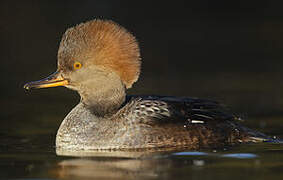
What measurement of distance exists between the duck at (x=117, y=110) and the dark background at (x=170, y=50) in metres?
2.00

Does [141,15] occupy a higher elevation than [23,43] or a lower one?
higher

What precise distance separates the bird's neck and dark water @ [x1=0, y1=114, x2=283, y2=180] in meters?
0.88

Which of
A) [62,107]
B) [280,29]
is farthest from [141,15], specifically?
[62,107]

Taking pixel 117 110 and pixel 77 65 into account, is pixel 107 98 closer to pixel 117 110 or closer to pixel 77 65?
pixel 117 110

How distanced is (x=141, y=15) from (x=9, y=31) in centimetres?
505

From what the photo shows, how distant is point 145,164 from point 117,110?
1777mm

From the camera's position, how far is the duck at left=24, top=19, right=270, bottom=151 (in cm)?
983

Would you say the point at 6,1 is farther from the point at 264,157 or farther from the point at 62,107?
the point at 264,157

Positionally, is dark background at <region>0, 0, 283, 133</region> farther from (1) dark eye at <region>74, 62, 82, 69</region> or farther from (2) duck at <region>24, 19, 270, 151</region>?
(1) dark eye at <region>74, 62, 82, 69</region>

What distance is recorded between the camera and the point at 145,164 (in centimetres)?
Answer: 859

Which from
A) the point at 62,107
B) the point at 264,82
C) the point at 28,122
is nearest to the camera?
the point at 28,122

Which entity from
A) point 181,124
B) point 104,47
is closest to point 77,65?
point 104,47

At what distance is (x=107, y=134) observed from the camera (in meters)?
9.84

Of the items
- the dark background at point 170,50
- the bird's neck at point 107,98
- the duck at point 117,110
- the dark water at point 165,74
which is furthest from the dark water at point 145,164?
the dark background at point 170,50
